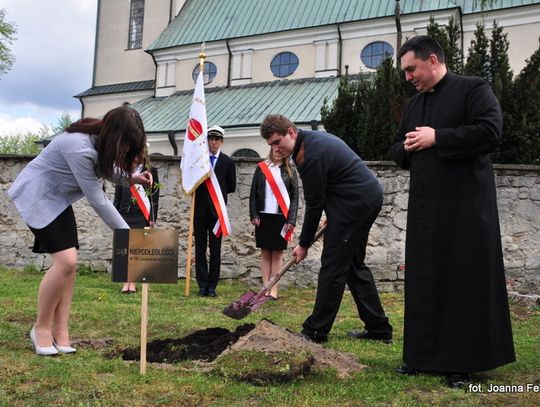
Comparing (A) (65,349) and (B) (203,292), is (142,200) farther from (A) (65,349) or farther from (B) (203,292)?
(A) (65,349)

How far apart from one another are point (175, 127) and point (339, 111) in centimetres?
1169

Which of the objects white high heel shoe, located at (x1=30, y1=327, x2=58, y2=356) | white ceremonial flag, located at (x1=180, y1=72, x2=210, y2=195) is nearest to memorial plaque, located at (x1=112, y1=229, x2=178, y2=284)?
white high heel shoe, located at (x1=30, y1=327, x2=58, y2=356)

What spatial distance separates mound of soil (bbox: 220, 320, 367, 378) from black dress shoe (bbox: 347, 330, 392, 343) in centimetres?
92

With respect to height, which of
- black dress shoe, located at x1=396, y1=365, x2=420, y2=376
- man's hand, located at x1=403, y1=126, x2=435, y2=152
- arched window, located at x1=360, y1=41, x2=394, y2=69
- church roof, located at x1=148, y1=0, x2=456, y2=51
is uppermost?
church roof, located at x1=148, y1=0, x2=456, y2=51

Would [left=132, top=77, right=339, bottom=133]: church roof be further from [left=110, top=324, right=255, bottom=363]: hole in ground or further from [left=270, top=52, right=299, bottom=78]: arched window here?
[left=110, top=324, right=255, bottom=363]: hole in ground

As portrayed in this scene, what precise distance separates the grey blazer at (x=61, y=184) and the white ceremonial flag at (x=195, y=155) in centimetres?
390

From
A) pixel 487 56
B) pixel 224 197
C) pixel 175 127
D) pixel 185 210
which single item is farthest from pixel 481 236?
pixel 175 127

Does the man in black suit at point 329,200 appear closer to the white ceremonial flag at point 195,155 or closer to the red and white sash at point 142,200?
the red and white sash at point 142,200

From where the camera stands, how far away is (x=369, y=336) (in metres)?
5.06

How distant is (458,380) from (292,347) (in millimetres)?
1054

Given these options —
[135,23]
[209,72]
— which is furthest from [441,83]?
[135,23]

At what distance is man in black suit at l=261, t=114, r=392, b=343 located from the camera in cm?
461

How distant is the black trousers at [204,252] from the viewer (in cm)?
770

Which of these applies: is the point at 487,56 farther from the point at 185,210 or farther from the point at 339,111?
the point at 185,210
